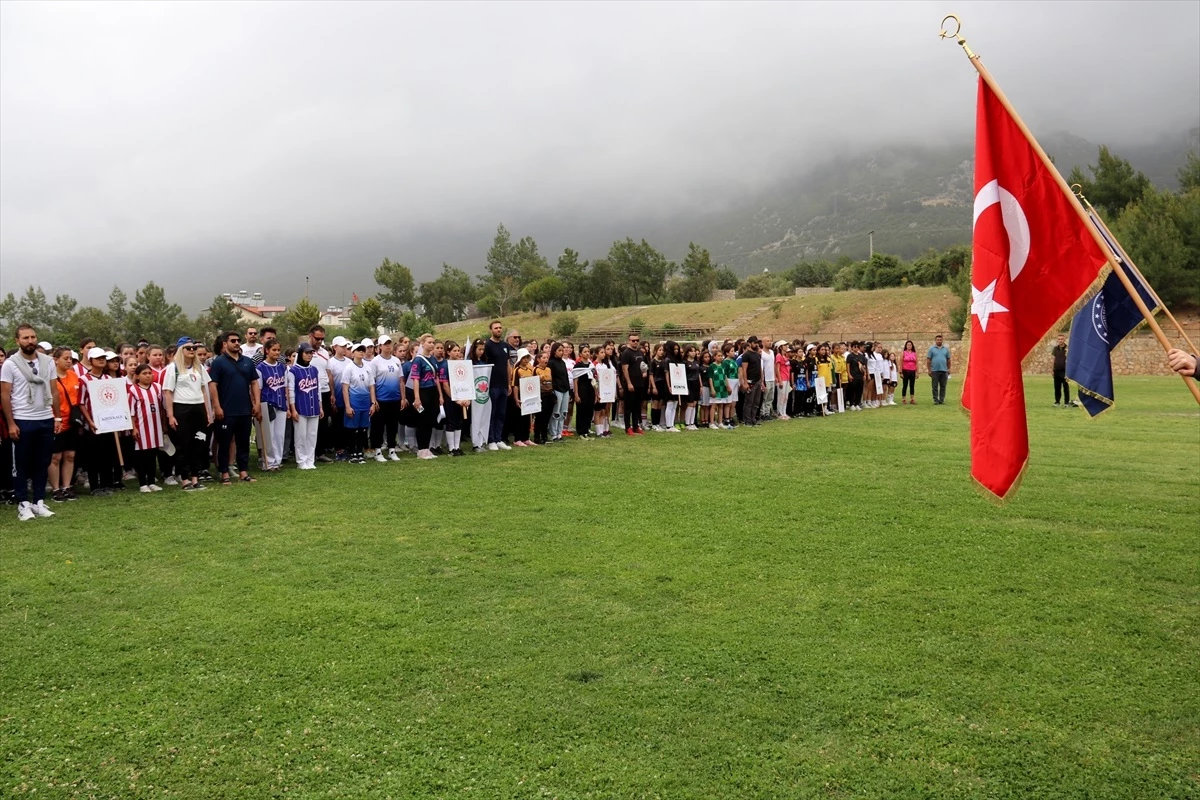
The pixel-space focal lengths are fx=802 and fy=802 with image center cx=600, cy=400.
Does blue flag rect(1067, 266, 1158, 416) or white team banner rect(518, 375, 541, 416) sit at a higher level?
blue flag rect(1067, 266, 1158, 416)

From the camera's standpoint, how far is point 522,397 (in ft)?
45.4

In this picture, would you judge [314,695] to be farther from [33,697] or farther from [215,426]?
[215,426]

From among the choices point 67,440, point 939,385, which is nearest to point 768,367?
point 939,385

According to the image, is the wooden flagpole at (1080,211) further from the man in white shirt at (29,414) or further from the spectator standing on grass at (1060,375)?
the spectator standing on grass at (1060,375)

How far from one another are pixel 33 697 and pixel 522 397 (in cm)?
995

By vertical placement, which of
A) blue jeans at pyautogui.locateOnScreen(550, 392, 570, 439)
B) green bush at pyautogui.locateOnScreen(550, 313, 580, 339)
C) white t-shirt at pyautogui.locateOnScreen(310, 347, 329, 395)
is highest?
green bush at pyautogui.locateOnScreen(550, 313, 580, 339)

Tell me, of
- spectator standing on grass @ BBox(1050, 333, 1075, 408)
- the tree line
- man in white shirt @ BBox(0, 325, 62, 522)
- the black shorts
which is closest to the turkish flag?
man in white shirt @ BBox(0, 325, 62, 522)

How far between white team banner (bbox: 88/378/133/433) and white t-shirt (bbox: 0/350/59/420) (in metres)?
0.92

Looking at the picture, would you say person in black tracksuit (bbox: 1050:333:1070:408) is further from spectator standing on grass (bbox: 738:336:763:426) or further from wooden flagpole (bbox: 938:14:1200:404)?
wooden flagpole (bbox: 938:14:1200:404)

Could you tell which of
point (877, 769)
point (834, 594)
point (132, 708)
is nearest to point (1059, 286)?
point (834, 594)

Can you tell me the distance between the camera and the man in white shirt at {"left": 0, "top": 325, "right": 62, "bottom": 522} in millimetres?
8289

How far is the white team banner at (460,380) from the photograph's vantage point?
12.8 meters

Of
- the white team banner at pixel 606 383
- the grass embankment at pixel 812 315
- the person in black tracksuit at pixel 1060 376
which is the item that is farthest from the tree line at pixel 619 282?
the white team banner at pixel 606 383

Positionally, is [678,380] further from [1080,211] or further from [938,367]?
[1080,211]
